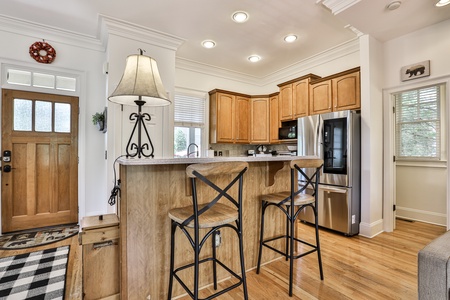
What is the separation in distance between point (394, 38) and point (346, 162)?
6.41 feet

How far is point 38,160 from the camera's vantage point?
10.8 ft

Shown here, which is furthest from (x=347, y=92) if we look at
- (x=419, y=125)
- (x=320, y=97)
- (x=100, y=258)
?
(x=100, y=258)

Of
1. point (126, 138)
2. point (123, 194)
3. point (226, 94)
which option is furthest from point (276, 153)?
point (123, 194)

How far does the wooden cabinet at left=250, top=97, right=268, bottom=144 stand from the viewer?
4.97 metres

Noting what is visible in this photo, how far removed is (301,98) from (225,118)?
1550mm

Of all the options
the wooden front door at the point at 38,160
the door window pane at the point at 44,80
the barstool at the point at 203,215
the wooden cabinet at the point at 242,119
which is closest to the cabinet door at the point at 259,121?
the wooden cabinet at the point at 242,119

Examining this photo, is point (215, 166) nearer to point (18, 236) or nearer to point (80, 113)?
point (80, 113)

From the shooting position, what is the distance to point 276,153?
5.03 m

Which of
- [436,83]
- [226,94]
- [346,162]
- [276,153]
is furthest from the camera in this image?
[276,153]

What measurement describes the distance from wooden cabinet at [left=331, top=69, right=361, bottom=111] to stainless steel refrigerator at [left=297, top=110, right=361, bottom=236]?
0.18 metres

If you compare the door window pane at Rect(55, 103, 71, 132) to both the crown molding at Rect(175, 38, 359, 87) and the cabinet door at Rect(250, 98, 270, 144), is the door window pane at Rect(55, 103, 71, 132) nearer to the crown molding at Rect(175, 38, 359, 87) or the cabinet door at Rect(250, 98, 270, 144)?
the crown molding at Rect(175, 38, 359, 87)

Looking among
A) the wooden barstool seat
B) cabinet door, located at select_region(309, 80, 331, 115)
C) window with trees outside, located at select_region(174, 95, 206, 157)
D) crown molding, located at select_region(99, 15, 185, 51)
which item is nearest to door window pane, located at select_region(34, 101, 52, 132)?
crown molding, located at select_region(99, 15, 185, 51)

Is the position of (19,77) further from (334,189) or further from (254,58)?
(334,189)

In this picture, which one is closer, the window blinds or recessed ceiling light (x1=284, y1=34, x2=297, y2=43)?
recessed ceiling light (x1=284, y1=34, x2=297, y2=43)
